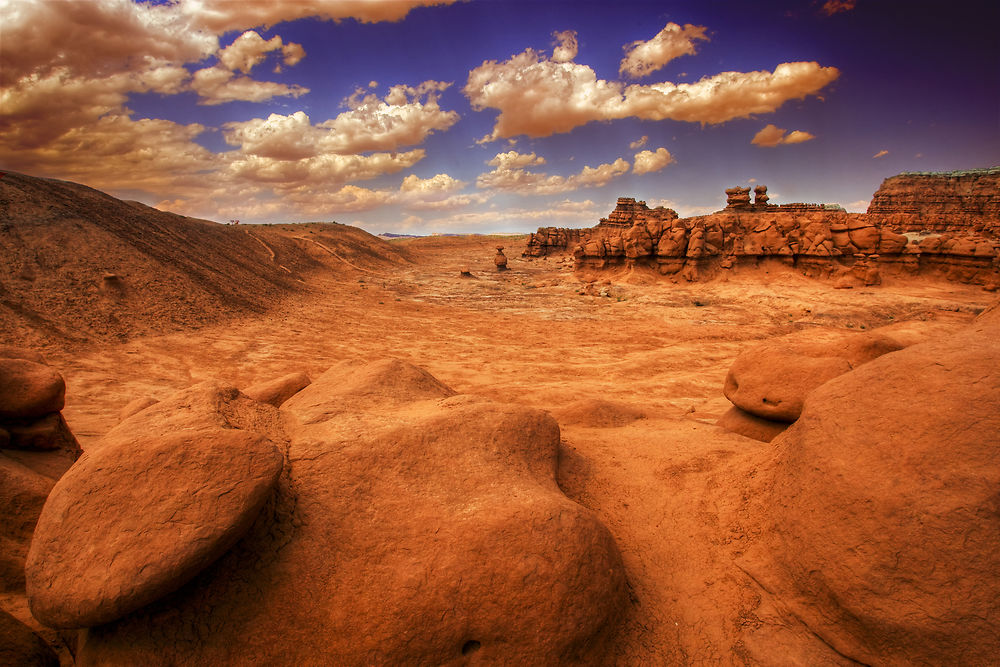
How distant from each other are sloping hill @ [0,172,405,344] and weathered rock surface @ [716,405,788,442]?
44.6 feet

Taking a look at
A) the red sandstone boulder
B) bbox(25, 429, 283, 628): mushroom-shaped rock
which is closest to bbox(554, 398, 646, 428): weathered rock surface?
bbox(25, 429, 283, 628): mushroom-shaped rock

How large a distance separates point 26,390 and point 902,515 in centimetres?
652

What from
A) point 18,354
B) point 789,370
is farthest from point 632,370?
point 18,354

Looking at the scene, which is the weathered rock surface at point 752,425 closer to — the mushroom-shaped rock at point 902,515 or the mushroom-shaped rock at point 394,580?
the mushroom-shaped rock at point 902,515

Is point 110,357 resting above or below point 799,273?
below

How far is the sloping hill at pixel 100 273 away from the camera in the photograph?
10.6 metres

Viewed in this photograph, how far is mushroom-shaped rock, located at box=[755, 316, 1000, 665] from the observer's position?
2.10 meters

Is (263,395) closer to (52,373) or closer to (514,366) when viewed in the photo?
(52,373)

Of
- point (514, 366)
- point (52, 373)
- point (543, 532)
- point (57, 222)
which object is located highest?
point (57, 222)

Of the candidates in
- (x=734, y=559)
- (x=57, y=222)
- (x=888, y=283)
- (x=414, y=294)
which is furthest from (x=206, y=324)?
(x=888, y=283)

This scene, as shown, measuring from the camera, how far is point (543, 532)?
253 cm

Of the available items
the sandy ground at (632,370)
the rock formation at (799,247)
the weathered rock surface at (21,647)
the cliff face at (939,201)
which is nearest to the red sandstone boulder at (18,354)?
the sandy ground at (632,370)

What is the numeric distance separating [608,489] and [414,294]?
70.4ft

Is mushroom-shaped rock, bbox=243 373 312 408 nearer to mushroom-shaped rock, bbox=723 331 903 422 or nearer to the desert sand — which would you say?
the desert sand
